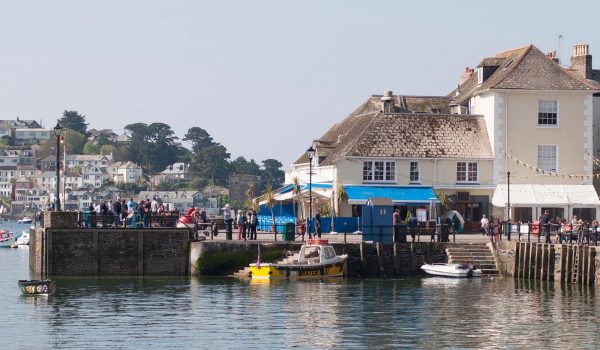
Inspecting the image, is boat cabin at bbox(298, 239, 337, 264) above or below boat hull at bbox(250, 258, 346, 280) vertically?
above

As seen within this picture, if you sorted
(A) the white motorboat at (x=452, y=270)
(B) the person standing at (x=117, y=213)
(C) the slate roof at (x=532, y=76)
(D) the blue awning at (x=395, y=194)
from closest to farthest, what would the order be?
1. (A) the white motorboat at (x=452, y=270)
2. (B) the person standing at (x=117, y=213)
3. (D) the blue awning at (x=395, y=194)
4. (C) the slate roof at (x=532, y=76)

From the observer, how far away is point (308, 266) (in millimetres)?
60625

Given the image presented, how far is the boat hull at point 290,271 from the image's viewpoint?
60531 mm

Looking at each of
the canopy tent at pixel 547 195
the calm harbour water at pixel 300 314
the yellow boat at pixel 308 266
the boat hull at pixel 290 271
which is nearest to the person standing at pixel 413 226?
the calm harbour water at pixel 300 314

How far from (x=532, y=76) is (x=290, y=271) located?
22721mm

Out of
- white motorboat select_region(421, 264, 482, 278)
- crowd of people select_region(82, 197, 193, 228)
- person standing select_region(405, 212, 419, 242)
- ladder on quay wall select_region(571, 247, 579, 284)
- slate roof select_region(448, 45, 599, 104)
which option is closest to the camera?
ladder on quay wall select_region(571, 247, 579, 284)

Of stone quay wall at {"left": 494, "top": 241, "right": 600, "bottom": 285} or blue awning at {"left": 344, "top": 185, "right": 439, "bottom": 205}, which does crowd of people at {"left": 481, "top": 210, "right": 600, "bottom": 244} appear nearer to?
stone quay wall at {"left": 494, "top": 241, "right": 600, "bottom": 285}

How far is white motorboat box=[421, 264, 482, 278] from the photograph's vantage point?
62.2 meters

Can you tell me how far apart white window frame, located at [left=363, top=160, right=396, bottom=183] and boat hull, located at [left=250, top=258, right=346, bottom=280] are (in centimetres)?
1568

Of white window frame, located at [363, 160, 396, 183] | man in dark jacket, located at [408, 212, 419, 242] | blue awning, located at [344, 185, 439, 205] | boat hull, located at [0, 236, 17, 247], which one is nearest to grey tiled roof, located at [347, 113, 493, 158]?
white window frame, located at [363, 160, 396, 183]

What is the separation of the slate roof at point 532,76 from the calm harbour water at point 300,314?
17.8m

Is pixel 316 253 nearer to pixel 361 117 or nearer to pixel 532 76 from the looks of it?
pixel 532 76

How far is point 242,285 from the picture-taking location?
59188 mm

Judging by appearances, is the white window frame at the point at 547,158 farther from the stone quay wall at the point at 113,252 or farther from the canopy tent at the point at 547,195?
the stone quay wall at the point at 113,252
